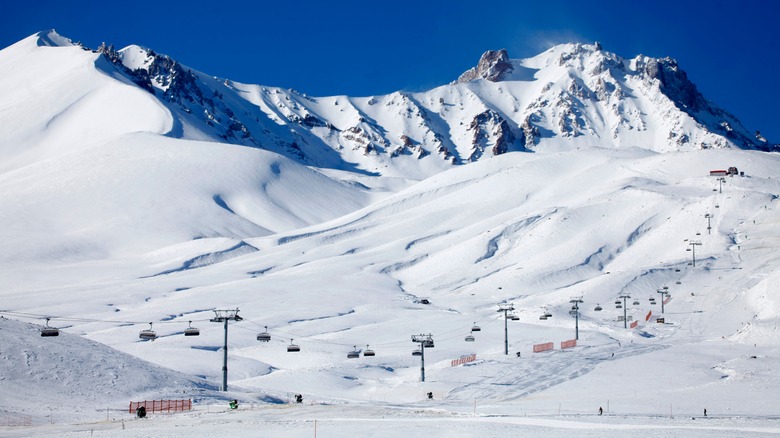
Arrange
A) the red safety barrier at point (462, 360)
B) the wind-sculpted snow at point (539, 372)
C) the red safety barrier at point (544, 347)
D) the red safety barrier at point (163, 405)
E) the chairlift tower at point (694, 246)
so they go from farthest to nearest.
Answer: the chairlift tower at point (694, 246) → the red safety barrier at point (544, 347) → the red safety barrier at point (462, 360) → the wind-sculpted snow at point (539, 372) → the red safety barrier at point (163, 405)

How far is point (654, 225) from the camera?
19975 centimetres

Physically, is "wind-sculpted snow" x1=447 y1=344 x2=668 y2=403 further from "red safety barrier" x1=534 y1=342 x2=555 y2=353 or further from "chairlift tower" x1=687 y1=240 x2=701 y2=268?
"chairlift tower" x1=687 y1=240 x2=701 y2=268

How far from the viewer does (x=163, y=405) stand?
64.4 m

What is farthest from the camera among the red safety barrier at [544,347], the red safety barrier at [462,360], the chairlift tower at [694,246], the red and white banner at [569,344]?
the chairlift tower at [694,246]

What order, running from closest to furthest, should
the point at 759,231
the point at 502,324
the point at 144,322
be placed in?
1. the point at 502,324
2. the point at 144,322
3. the point at 759,231

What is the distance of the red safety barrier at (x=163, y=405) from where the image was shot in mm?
62791

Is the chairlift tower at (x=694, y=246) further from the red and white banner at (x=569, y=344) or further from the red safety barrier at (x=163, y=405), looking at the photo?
the red safety barrier at (x=163, y=405)

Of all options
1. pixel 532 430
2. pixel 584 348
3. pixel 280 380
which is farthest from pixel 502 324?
pixel 532 430

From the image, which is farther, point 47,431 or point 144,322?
point 144,322

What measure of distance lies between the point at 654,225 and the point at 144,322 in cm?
10878

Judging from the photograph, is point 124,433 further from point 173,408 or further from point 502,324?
point 502,324

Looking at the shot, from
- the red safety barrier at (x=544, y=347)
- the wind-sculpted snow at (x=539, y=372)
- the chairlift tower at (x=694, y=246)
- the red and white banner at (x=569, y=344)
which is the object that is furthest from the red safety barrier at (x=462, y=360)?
the chairlift tower at (x=694, y=246)

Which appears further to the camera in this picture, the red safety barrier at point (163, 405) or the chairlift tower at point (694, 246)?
the chairlift tower at point (694, 246)

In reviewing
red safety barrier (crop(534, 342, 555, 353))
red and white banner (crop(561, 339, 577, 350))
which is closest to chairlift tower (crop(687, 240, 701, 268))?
red and white banner (crop(561, 339, 577, 350))
